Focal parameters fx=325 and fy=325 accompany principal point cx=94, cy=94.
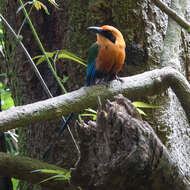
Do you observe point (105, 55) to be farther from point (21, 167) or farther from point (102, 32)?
point (21, 167)

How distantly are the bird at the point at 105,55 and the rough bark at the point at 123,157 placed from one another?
0.92 metres

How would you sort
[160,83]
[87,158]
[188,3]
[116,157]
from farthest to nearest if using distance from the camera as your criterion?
[188,3] → [160,83] → [87,158] → [116,157]

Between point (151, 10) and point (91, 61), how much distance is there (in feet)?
2.11

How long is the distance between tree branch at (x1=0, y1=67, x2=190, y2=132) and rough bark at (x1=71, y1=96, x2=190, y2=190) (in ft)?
0.69

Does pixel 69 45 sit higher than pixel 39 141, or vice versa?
pixel 69 45

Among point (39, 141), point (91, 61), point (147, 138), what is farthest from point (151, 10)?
point (147, 138)

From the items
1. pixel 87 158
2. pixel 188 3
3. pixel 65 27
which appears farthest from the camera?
pixel 188 3

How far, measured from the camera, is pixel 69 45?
8.48 feet

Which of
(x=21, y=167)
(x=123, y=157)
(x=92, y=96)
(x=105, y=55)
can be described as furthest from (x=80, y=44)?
(x=123, y=157)

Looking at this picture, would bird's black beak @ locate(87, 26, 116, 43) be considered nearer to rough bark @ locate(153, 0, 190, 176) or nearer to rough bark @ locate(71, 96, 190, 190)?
rough bark @ locate(153, 0, 190, 176)

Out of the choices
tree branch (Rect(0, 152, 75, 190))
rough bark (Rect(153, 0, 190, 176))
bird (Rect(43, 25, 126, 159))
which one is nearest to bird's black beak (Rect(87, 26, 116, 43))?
bird (Rect(43, 25, 126, 159))

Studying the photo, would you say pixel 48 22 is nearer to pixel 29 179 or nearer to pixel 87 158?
pixel 29 179

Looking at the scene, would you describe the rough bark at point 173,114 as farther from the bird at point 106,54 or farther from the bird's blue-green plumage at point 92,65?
the bird's blue-green plumage at point 92,65

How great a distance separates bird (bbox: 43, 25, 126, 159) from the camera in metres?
2.41
